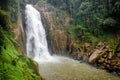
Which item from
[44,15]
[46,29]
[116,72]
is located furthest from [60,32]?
[116,72]

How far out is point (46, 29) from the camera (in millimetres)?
48781

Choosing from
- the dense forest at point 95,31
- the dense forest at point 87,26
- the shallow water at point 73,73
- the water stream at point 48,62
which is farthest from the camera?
the dense forest at point 95,31

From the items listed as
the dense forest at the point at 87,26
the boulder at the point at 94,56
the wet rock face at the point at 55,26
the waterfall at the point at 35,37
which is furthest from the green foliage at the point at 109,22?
the waterfall at the point at 35,37

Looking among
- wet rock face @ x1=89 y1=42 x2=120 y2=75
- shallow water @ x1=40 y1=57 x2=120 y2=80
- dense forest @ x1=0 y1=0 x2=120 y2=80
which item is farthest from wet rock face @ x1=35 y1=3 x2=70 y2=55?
shallow water @ x1=40 y1=57 x2=120 y2=80

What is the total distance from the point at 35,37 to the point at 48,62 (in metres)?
9.56

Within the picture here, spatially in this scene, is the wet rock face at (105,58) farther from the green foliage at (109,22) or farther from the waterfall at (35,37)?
the waterfall at (35,37)

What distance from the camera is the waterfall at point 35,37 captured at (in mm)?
43028

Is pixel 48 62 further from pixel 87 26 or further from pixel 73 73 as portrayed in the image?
pixel 87 26

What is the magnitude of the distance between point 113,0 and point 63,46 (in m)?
14.9

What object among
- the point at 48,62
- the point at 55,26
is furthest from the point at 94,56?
the point at 55,26

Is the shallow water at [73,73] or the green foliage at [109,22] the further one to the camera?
the green foliage at [109,22]

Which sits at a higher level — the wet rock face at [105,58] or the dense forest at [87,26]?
the dense forest at [87,26]

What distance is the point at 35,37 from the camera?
45531mm

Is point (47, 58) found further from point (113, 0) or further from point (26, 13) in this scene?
point (113, 0)
